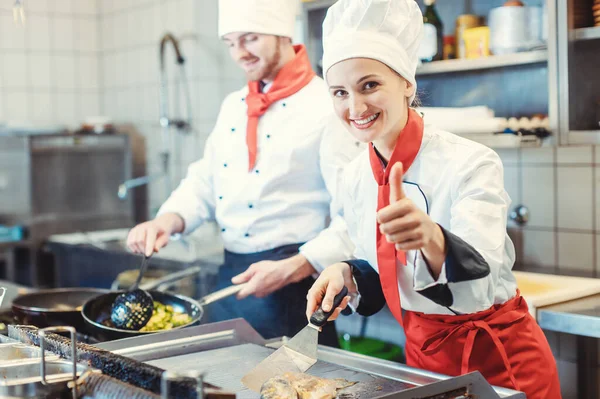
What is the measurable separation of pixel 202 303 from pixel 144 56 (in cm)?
321

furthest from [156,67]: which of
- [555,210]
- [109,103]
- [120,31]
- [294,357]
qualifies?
[294,357]

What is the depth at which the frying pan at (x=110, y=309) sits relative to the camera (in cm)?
183

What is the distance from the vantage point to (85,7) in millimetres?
5328

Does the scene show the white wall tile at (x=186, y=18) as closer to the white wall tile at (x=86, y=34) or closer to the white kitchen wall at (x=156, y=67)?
the white kitchen wall at (x=156, y=67)

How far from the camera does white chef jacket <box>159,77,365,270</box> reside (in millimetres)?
2404

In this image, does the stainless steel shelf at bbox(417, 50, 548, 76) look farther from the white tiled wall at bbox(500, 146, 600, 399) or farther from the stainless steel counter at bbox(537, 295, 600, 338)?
the stainless steel counter at bbox(537, 295, 600, 338)

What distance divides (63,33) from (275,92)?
10.8ft

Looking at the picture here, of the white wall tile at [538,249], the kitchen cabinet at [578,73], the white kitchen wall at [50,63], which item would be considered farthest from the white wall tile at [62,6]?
the kitchen cabinet at [578,73]

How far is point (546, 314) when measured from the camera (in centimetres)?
236

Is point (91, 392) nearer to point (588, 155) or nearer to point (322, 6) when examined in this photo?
point (588, 155)

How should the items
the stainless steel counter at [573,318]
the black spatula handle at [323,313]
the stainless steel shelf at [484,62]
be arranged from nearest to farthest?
the black spatula handle at [323,313], the stainless steel counter at [573,318], the stainless steel shelf at [484,62]

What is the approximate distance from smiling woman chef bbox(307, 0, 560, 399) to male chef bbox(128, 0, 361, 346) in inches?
24.2

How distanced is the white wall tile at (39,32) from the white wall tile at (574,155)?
3.63 metres

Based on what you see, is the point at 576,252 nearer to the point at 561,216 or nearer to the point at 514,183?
the point at 561,216
